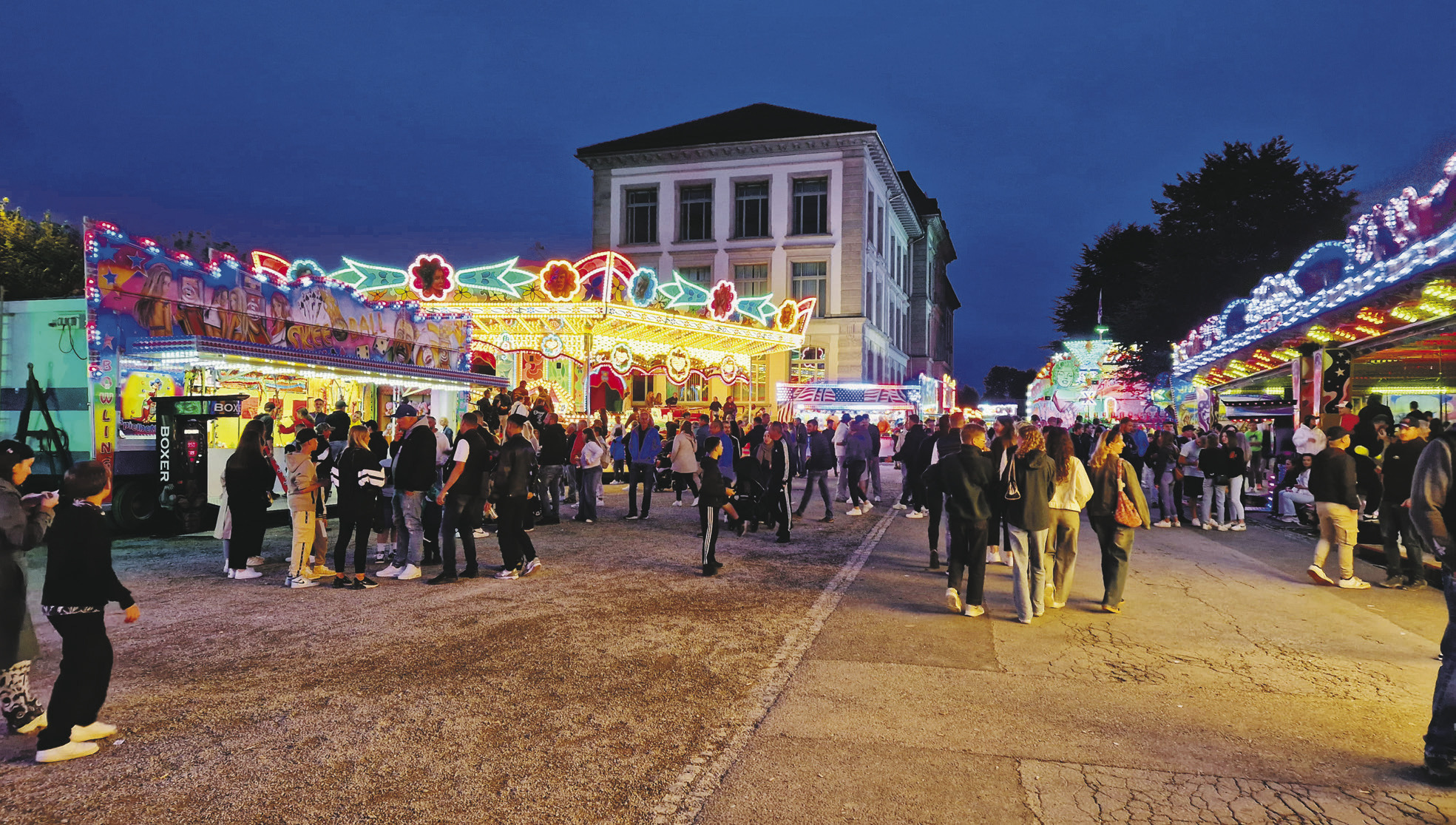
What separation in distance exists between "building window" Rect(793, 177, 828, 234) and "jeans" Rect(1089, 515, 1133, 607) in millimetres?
33954

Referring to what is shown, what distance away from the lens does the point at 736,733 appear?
14.3 ft

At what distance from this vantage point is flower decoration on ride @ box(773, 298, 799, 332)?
82.6 feet

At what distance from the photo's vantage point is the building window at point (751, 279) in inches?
1615

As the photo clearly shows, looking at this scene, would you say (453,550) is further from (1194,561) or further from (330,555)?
(1194,561)

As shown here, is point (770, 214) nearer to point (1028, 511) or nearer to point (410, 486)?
point (410, 486)

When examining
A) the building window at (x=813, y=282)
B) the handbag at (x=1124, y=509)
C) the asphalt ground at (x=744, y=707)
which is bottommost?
the asphalt ground at (x=744, y=707)

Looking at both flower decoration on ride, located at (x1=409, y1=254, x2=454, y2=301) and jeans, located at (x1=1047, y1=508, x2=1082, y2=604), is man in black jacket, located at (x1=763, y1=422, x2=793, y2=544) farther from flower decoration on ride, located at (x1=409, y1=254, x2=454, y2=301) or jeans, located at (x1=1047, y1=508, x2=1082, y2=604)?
flower decoration on ride, located at (x1=409, y1=254, x2=454, y2=301)

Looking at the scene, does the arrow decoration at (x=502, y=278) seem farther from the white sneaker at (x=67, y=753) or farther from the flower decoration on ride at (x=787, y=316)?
the white sneaker at (x=67, y=753)

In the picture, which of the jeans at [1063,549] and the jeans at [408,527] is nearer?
the jeans at [1063,549]

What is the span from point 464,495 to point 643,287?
12284 millimetres

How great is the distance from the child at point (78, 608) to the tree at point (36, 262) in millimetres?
26743

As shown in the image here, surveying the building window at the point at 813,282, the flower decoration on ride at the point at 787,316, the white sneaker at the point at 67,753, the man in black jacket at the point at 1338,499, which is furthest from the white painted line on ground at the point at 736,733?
the building window at the point at 813,282

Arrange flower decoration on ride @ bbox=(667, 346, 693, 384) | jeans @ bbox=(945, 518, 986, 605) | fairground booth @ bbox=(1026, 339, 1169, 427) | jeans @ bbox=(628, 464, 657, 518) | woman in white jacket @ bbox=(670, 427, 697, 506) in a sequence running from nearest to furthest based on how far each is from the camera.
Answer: jeans @ bbox=(945, 518, 986, 605) < woman in white jacket @ bbox=(670, 427, 697, 506) < jeans @ bbox=(628, 464, 657, 518) < flower decoration on ride @ bbox=(667, 346, 693, 384) < fairground booth @ bbox=(1026, 339, 1169, 427)

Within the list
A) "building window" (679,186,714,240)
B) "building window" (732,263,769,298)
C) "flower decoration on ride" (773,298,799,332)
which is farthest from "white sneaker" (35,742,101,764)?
"building window" (679,186,714,240)
